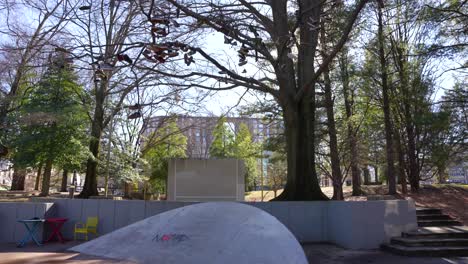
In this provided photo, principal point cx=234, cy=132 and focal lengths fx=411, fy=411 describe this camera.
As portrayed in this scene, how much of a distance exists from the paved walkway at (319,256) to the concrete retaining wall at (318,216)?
558 millimetres

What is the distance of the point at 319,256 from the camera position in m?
10.9

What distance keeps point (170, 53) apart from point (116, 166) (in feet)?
59.0

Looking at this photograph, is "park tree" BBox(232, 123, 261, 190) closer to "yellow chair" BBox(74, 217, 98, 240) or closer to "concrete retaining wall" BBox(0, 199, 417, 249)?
"concrete retaining wall" BBox(0, 199, 417, 249)

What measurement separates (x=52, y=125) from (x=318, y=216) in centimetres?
1497

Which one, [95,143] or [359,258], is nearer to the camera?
[359,258]

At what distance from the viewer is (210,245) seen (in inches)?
217

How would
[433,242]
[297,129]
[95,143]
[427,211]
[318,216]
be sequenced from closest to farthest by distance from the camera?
[433,242] → [318,216] → [297,129] → [427,211] → [95,143]

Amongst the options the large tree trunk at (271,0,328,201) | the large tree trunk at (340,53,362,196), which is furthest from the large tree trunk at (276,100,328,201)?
the large tree trunk at (340,53,362,196)

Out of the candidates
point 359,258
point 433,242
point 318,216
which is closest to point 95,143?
point 318,216

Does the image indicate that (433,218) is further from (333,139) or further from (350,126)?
(350,126)

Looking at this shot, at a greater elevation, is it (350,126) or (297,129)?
(350,126)

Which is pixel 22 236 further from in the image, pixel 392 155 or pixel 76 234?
pixel 392 155

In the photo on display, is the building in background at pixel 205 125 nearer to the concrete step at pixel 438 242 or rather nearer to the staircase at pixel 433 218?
the staircase at pixel 433 218

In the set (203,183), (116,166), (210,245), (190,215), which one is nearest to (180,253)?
(210,245)
